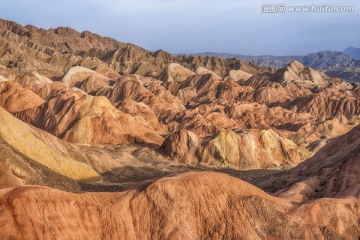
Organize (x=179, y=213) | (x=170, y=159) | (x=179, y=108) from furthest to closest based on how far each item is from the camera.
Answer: (x=179, y=108) → (x=170, y=159) → (x=179, y=213)

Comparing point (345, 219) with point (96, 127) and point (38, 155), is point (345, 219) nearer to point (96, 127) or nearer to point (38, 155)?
point (38, 155)

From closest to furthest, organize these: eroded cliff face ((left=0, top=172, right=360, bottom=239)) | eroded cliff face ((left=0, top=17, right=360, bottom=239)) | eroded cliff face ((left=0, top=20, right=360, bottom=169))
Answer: eroded cliff face ((left=0, top=172, right=360, bottom=239)) < eroded cliff face ((left=0, top=17, right=360, bottom=239)) < eroded cliff face ((left=0, top=20, right=360, bottom=169))

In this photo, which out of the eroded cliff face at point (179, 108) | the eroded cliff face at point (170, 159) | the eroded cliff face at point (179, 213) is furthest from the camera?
the eroded cliff face at point (179, 108)

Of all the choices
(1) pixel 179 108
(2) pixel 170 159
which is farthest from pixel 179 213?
(1) pixel 179 108

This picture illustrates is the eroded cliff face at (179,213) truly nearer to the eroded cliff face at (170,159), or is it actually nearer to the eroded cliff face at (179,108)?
the eroded cliff face at (170,159)

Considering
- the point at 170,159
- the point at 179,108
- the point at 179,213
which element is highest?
the point at 179,213

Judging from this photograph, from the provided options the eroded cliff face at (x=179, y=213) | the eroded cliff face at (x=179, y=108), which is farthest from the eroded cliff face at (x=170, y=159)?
the eroded cliff face at (x=179, y=108)

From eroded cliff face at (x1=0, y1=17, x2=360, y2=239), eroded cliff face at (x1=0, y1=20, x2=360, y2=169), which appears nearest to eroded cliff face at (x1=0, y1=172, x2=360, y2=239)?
eroded cliff face at (x1=0, y1=17, x2=360, y2=239)

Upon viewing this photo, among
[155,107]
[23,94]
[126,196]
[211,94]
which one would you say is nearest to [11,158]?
[126,196]

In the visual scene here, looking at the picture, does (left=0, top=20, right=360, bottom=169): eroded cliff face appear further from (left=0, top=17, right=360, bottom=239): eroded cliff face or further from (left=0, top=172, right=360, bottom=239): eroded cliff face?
Answer: (left=0, top=172, right=360, bottom=239): eroded cliff face

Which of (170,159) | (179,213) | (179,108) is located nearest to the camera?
(179,213)

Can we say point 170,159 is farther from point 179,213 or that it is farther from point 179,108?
point 179,108
